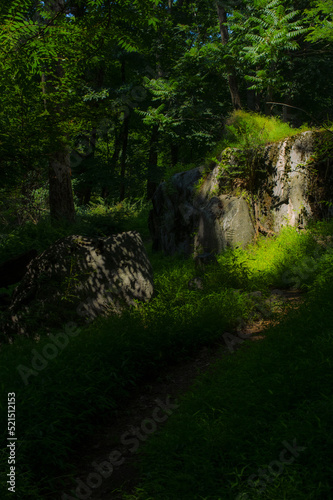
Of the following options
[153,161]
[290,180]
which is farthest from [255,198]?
[153,161]

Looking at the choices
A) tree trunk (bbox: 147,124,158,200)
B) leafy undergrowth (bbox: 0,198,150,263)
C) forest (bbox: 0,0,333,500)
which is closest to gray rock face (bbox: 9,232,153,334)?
forest (bbox: 0,0,333,500)

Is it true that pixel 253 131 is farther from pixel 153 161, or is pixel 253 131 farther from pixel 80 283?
pixel 153 161

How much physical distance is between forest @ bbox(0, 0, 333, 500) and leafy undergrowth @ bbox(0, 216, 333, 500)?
0.9 inches

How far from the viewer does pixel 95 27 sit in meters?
6.38

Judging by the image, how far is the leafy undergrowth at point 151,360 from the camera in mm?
3066

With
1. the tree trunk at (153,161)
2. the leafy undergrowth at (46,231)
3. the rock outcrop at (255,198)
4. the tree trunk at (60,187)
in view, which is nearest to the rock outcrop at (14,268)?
the leafy undergrowth at (46,231)

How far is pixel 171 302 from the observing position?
6.62 m

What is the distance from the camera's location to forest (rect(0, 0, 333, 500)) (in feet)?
9.55

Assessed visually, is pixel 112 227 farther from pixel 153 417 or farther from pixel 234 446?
pixel 234 446

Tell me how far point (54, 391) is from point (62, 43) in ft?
20.1

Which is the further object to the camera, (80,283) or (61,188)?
(61,188)

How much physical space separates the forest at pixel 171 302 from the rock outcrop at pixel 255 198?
0.04m

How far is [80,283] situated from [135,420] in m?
3.09

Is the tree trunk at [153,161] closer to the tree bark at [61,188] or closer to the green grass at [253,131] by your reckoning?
the tree bark at [61,188]
